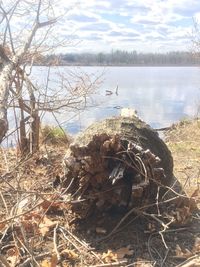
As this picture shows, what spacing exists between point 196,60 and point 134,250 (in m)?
14.3

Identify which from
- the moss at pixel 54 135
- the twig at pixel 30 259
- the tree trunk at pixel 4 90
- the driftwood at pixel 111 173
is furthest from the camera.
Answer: the moss at pixel 54 135

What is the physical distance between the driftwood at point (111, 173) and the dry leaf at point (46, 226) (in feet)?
1.12

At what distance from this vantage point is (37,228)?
4023 millimetres

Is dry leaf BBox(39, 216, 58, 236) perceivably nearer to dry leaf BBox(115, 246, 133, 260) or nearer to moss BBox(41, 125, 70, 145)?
dry leaf BBox(115, 246, 133, 260)

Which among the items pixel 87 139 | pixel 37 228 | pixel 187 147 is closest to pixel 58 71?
pixel 187 147

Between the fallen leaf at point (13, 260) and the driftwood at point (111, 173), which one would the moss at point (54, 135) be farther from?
the fallen leaf at point (13, 260)

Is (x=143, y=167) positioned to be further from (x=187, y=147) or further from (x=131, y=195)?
(x=187, y=147)

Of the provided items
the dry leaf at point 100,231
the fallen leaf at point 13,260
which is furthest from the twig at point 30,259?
the dry leaf at point 100,231

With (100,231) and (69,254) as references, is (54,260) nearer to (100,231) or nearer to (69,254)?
(69,254)

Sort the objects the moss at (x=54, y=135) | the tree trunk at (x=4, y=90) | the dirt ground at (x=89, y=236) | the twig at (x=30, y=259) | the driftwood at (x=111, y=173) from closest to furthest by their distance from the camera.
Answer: the twig at (x=30, y=259), the dirt ground at (x=89, y=236), the driftwood at (x=111, y=173), the tree trunk at (x=4, y=90), the moss at (x=54, y=135)

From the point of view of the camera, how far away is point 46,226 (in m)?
4.16

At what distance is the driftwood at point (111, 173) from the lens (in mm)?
4074

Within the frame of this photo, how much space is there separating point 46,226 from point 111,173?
831 millimetres

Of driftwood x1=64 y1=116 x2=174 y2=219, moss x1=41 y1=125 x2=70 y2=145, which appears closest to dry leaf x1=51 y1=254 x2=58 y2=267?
driftwood x1=64 y1=116 x2=174 y2=219
